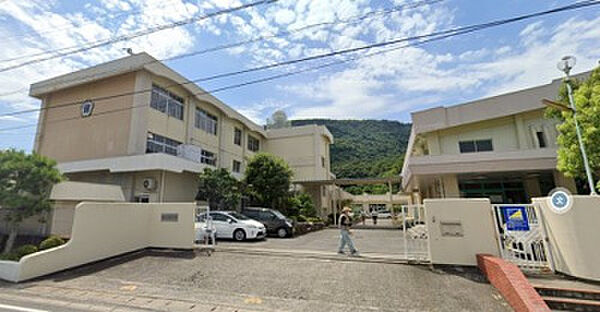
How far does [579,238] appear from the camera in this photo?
542 cm

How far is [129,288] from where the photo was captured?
20.1ft

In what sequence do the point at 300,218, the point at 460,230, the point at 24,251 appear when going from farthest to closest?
1. the point at 300,218
2. the point at 24,251
3. the point at 460,230

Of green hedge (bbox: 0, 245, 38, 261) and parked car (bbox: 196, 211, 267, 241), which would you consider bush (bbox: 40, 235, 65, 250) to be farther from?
parked car (bbox: 196, 211, 267, 241)

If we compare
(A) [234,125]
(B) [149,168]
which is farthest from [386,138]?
(B) [149,168]

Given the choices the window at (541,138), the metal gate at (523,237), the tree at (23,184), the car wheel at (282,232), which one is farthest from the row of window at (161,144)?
the window at (541,138)

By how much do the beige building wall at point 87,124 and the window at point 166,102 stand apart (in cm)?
125

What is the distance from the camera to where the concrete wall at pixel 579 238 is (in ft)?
17.3

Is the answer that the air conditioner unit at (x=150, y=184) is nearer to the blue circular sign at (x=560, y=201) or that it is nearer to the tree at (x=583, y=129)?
the blue circular sign at (x=560, y=201)

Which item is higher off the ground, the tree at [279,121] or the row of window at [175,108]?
the tree at [279,121]

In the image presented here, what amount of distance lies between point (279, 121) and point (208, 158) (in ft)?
43.3

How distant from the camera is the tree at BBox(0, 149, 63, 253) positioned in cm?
860

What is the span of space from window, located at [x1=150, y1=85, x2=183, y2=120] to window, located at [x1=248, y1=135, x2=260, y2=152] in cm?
959

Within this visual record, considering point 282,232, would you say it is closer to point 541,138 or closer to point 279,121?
point 541,138

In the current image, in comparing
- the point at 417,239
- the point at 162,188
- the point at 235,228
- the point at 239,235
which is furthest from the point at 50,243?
the point at 417,239
